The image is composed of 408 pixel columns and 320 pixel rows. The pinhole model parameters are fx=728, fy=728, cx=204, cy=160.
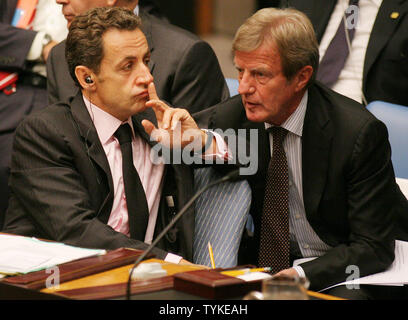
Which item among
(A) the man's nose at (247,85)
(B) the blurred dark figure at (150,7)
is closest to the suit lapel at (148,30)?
(B) the blurred dark figure at (150,7)

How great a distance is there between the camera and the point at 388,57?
353 centimetres

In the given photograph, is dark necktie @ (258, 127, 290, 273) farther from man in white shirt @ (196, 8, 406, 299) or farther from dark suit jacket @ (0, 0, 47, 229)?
dark suit jacket @ (0, 0, 47, 229)

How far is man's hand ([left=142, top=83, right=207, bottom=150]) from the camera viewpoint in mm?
2574

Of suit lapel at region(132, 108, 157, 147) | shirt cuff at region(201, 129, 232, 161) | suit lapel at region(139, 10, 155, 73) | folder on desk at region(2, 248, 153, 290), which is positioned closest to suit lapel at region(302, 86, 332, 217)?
shirt cuff at region(201, 129, 232, 161)

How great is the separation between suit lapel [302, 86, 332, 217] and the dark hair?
2.48ft

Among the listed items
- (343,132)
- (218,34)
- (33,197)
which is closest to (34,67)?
(33,197)

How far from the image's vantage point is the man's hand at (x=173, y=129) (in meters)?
2.57

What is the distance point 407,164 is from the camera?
294 centimetres

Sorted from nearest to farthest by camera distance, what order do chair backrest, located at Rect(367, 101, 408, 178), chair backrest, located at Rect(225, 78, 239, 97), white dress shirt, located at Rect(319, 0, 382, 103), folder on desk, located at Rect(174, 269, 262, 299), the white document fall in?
folder on desk, located at Rect(174, 269, 262, 299)
the white document
chair backrest, located at Rect(367, 101, 408, 178)
chair backrest, located at Rect(225, 78, 239, 97)
white dress shirt, located at Rect(319, 0, 382, 103)

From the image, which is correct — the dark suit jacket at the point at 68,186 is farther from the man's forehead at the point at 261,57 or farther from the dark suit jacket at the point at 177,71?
the dark suit jacket at the point at 177,71

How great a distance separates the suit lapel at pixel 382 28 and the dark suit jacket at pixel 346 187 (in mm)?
929

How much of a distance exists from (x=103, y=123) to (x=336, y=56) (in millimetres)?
1483

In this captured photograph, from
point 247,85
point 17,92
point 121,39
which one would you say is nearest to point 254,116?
point 247,85

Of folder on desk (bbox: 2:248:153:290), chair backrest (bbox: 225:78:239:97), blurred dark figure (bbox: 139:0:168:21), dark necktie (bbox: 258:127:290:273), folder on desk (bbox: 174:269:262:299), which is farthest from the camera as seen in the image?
blurred dark figure (bbox: 139:0:168:21)
